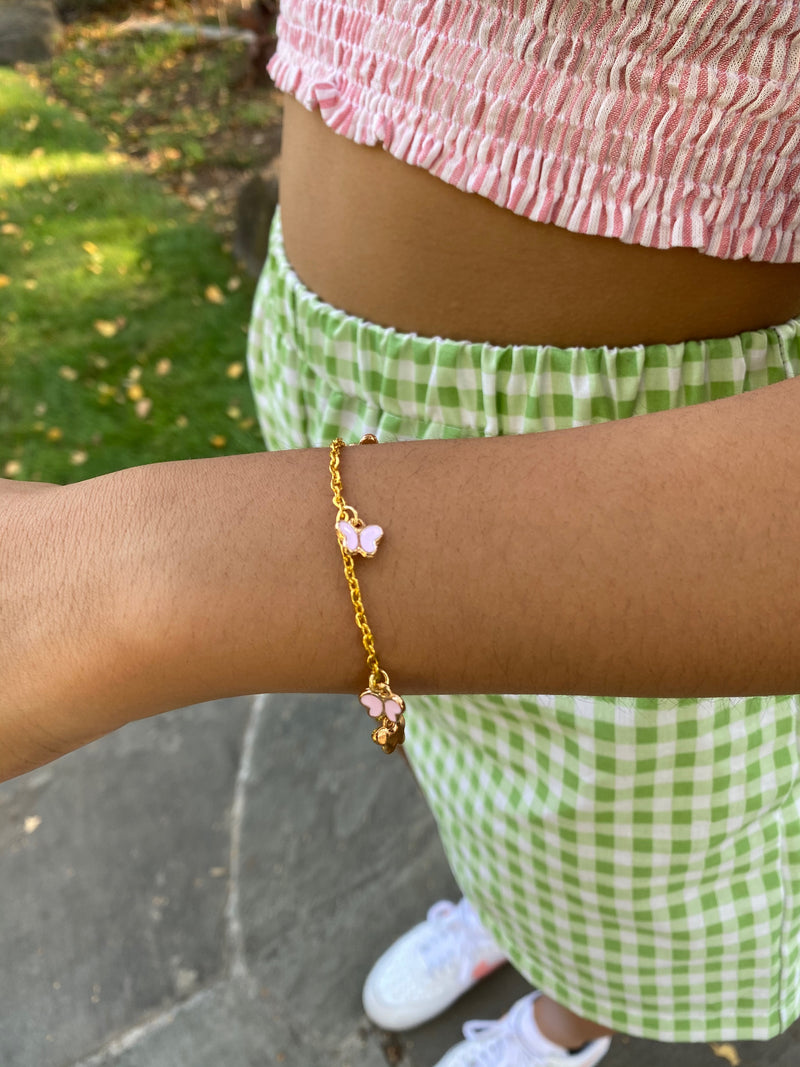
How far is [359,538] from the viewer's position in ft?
2.14

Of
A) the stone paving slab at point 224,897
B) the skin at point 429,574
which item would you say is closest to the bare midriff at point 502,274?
the skin at point 429,574

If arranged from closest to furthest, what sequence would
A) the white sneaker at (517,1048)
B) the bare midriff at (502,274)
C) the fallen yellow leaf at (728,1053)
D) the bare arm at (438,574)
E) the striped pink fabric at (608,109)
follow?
the bare arm at (438,574)
the striped pink fabric at (608,109)
the bare midriff at (502,274)
the white sneaker at (517,1048)
the fallen yellow leaf at (728,1053)

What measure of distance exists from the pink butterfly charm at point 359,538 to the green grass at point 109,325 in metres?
2.84

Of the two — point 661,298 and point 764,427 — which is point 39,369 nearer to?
point 661,298

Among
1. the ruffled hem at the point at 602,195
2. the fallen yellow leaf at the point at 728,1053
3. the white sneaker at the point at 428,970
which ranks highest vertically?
the ruffled hem at the point at 602,195

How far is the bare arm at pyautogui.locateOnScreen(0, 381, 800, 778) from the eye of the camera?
2.05 ft

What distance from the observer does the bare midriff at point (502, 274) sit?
87 centimetres

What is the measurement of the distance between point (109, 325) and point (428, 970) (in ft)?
11.1

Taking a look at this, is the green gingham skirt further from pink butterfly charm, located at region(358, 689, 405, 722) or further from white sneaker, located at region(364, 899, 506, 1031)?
white sneaker, located at region(364, 899, 506, 1031)

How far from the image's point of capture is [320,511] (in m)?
0.67

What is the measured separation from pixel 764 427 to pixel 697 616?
6.1 inches

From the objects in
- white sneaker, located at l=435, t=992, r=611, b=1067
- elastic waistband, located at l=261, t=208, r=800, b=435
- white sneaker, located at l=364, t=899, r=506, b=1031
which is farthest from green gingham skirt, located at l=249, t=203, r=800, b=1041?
white sneaker, located at l=364, t=899, r=506, b=1031

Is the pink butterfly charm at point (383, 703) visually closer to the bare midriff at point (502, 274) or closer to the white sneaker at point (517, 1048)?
the bare midriff at point (502, 274)

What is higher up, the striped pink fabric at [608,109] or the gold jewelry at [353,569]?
the striped pink fabric at [608,109]
